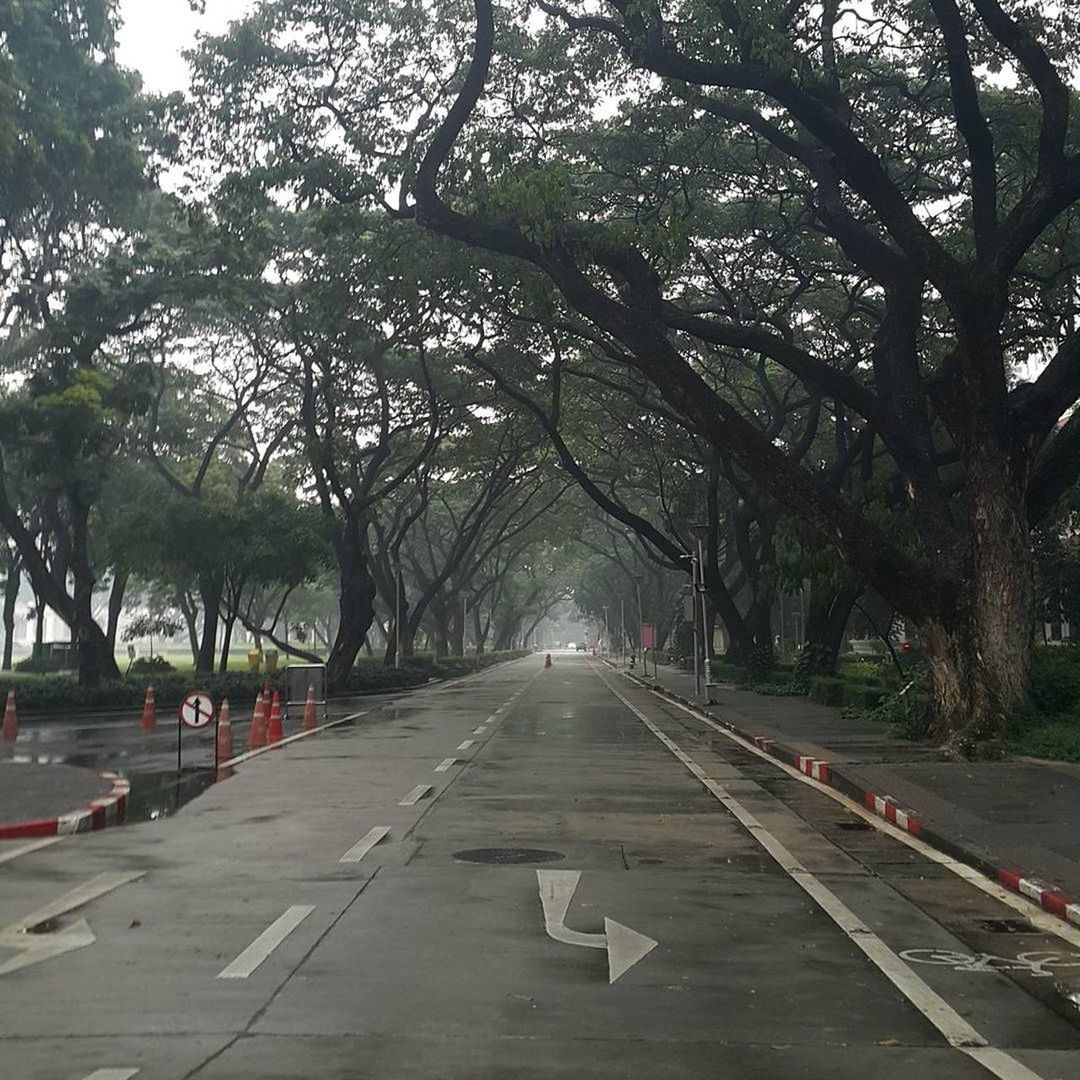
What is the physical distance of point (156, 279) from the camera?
30094 millimetres

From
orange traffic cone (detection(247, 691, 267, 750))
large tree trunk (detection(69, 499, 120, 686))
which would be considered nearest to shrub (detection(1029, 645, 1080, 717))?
orange traffic cone (detection(247, 691, 267, 750))

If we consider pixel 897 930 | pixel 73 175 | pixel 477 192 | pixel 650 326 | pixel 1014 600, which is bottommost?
pixel 897 930

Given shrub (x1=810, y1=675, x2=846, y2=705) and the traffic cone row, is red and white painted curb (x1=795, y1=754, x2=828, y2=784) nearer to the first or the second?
the traffic cone row

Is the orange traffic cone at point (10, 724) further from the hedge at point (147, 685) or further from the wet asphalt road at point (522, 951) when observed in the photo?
the wet asphalt road at point (522, 951)

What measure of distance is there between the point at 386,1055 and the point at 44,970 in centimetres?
246

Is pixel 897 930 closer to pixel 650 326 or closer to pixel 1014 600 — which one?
pixel 1014 600

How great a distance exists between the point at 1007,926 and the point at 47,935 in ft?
19.6

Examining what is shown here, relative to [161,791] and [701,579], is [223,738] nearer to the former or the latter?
[161,791]

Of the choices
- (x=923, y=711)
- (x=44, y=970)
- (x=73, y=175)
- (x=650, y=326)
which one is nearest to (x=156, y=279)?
(x=73, y=175)

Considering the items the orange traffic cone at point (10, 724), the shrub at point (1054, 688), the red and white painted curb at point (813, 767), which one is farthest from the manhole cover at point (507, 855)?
the orange traffic cone at point (10, 724)

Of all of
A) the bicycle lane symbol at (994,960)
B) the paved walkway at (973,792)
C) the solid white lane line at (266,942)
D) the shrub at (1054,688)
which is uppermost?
the shrub at (1054,688)

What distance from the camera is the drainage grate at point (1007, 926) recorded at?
7.83 meters

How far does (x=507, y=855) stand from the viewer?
1037 cm

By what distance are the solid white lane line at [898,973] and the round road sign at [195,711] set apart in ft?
24.3
